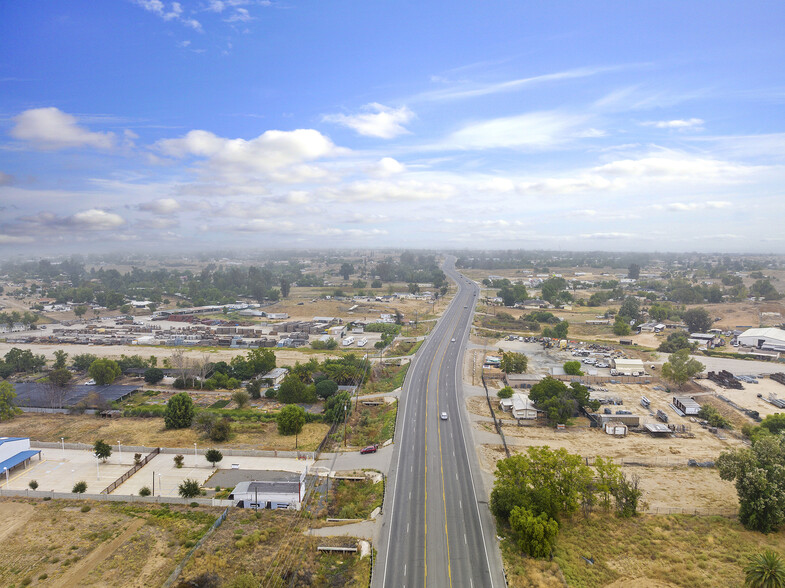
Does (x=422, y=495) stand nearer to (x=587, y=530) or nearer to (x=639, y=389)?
(x=587, y=530)

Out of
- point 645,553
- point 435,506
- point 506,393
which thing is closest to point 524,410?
point 506,393

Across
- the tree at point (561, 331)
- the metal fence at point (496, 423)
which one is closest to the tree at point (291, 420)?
the metal fence at point (496, 423)

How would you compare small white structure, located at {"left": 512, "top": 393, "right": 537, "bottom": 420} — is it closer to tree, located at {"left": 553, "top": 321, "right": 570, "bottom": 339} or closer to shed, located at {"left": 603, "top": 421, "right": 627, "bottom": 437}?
shed, located at {"left": 603, "top": 421, "right": 627, "bottom": 437}

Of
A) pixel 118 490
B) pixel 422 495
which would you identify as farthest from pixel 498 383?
pixel 118 490

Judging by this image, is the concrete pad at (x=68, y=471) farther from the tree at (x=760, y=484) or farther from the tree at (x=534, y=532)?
the tree at (x=760, y=484)

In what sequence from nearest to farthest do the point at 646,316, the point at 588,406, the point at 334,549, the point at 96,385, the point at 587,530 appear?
1. the point at 334,549
2. the point at 587,530
3. the point at 588,406
4. the point at 96,385
5. the point at 646,316

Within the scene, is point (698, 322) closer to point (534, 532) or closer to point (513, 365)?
point (513, 365)

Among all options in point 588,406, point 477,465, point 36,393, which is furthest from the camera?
point 36,393
